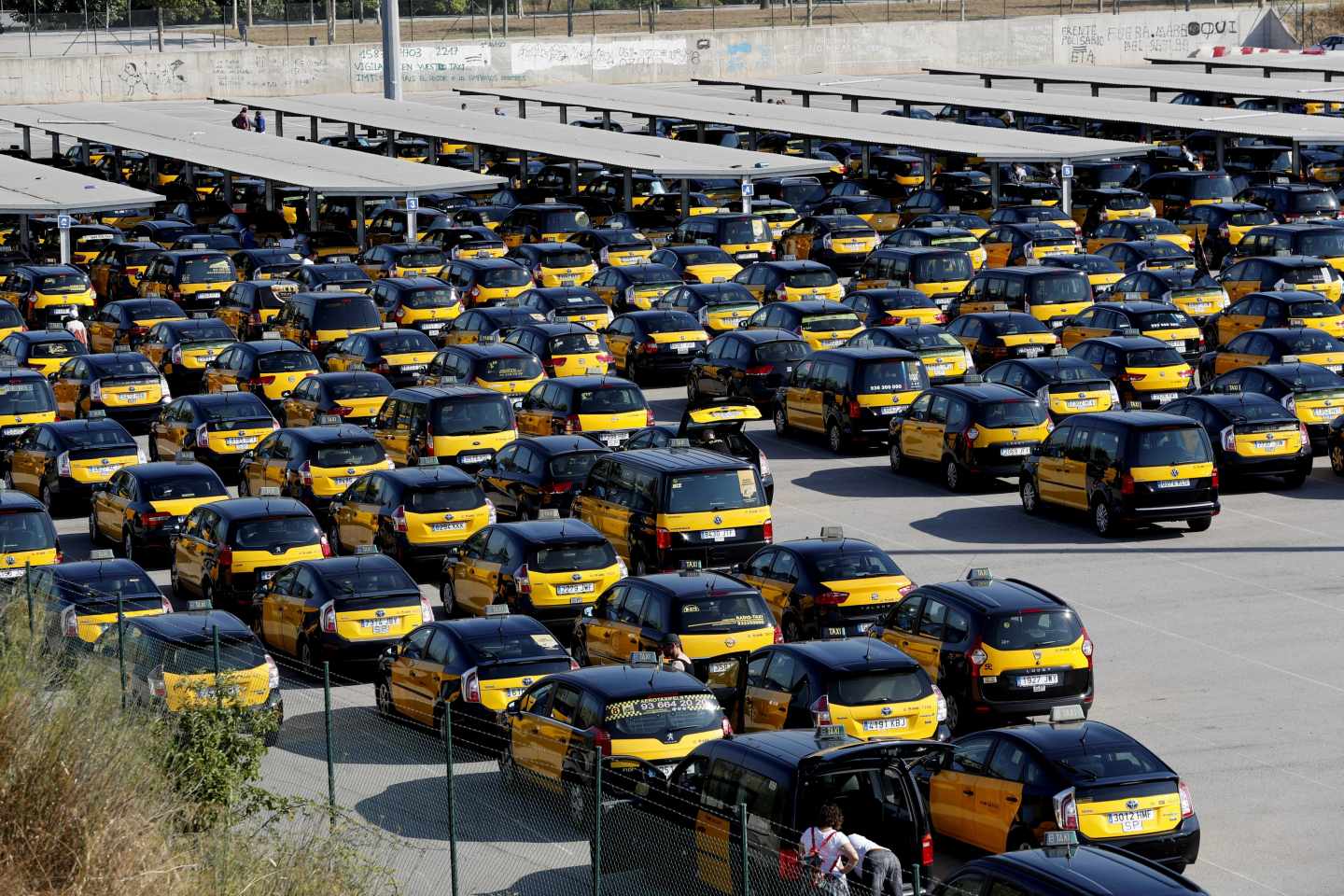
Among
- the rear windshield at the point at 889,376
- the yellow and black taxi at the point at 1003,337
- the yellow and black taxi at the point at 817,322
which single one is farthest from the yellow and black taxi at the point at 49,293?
the rear windshield at the point at 889,376

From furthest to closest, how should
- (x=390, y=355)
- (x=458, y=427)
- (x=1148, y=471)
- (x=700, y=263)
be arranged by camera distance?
(x=700, y=263) → (x=390, y=355) → (x=458, y=427) → (x=1148, y=471)

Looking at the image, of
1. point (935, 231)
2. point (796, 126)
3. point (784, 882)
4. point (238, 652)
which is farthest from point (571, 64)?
point (784, 882)

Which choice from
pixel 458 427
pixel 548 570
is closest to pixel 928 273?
pixel 458 427

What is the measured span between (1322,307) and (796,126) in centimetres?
2851

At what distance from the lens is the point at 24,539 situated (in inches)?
1039

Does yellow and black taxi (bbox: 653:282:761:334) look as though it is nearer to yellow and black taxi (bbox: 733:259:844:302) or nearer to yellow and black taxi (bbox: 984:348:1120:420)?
yellow and black taxi (bbox: 733:259:844:302)

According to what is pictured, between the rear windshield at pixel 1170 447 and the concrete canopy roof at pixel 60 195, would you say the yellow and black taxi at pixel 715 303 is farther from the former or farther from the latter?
the concrete canopy roof at pixel 60 195

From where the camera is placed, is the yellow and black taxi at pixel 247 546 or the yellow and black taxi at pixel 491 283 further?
the yellow and black taxi at pixel 491 283

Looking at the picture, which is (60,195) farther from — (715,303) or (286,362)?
(715,303)

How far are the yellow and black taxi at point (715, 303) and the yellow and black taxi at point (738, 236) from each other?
7.50 metres

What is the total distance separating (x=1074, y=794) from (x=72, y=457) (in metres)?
18.7

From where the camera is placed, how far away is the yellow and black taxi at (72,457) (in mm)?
31547

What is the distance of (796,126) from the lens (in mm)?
65438

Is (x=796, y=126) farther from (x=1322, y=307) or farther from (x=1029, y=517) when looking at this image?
(x=1029, y=517)
